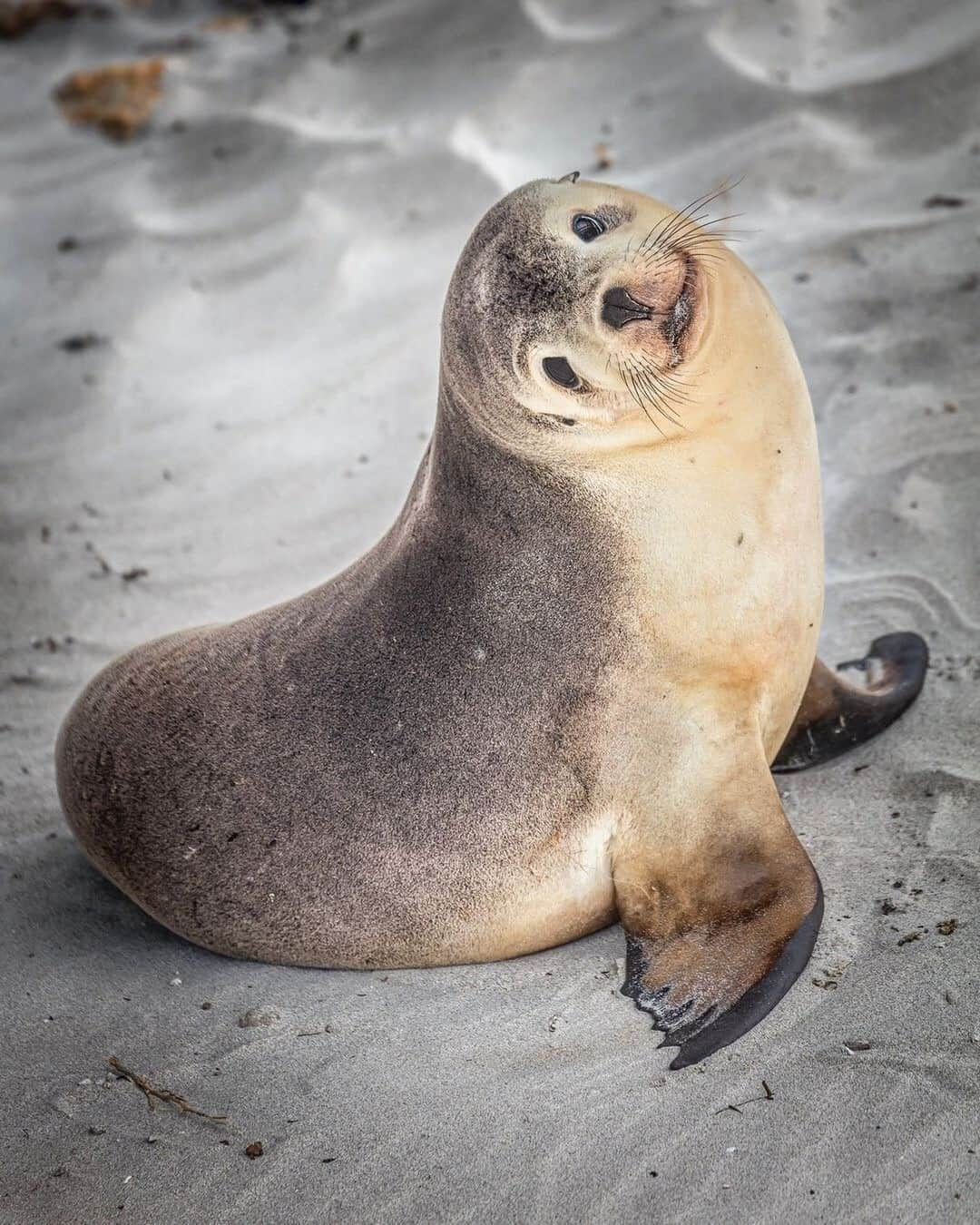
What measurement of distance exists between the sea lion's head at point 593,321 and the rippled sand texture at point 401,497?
3.40 feet

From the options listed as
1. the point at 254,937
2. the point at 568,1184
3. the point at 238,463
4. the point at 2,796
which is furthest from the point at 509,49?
the point at 568,1184

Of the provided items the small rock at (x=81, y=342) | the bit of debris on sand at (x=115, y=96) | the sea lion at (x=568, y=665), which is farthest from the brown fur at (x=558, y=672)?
the bit of debris on sand at (x=115, y=96)

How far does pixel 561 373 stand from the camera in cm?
282

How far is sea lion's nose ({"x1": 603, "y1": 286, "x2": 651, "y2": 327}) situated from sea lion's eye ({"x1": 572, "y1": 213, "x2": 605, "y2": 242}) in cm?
15

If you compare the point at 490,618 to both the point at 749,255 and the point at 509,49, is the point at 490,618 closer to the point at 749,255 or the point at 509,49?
the point at 749,255

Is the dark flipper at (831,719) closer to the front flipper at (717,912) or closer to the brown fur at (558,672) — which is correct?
the brown fur at (558,672)

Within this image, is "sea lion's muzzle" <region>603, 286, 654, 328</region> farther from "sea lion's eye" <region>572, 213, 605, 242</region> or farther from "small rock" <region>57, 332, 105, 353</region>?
"small rock" <region>57, 332, 105, 353</region>

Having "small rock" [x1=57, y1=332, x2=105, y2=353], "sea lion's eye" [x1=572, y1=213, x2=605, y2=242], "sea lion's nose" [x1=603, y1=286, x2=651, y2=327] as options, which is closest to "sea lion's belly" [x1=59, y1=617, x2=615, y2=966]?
"sea lion's nose" [x1=603, y1=286, x2=651, y2=327]

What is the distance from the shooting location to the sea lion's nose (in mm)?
2752

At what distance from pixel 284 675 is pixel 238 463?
2.30 m

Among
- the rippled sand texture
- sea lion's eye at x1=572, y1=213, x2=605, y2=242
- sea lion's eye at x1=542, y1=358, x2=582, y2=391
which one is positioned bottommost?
the rippled sand texture

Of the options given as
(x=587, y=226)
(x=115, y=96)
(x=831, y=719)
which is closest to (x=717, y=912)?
(x=831, y=719)

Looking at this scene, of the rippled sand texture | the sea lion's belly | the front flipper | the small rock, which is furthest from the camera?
the small rock

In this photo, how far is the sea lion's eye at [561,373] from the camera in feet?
9.21
